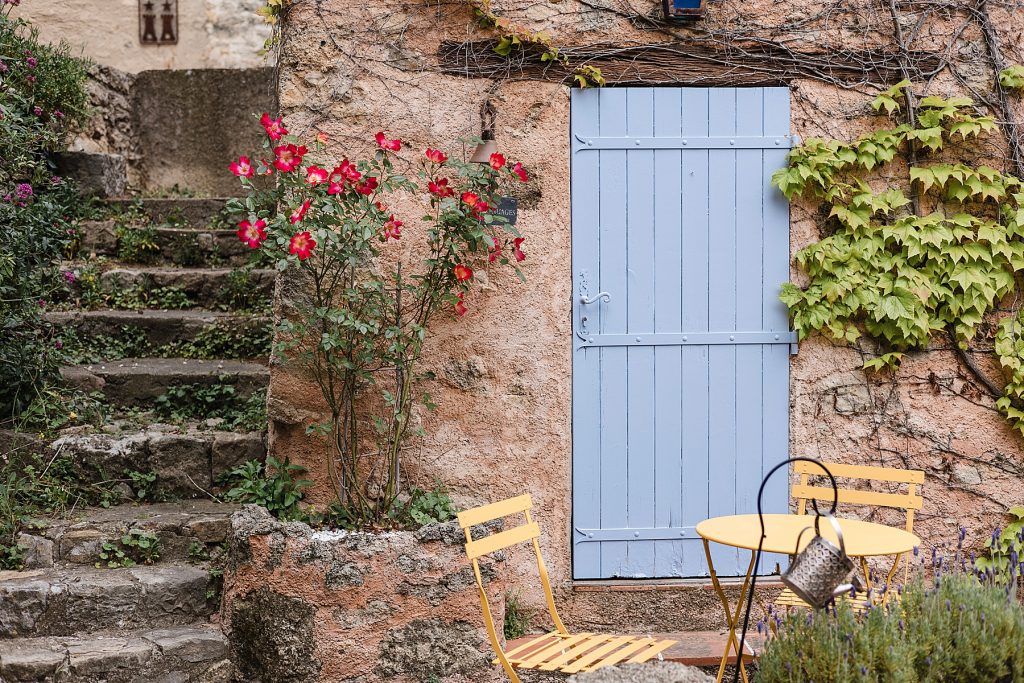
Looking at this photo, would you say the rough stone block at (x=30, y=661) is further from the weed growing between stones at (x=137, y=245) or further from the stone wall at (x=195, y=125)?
the stone wall at (x=195, y=125)

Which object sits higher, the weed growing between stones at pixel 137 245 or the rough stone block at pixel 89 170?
the rough stone block at pixel 89 170

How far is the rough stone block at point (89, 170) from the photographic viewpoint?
5.95 m

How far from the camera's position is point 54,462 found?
159 inches

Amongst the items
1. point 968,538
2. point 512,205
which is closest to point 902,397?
point 968,538

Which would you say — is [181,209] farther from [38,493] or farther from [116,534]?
[116,534]

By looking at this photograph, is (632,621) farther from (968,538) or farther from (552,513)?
(968,538)

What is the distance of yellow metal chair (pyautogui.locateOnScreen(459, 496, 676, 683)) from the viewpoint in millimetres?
2959

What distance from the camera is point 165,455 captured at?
13.6 ft

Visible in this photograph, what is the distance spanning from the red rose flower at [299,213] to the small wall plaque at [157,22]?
5416 millimetres

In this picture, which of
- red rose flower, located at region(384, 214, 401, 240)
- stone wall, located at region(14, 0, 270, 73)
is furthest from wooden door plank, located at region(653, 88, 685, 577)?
stone wall, located at region(14, 0, 270, 73)

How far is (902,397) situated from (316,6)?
10.8 ft

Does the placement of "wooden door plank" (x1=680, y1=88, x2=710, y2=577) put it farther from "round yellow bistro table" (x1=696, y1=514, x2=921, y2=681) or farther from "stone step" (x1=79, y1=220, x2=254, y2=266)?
"stone step" (x1=79, y1=220, x2=254, y2=266)

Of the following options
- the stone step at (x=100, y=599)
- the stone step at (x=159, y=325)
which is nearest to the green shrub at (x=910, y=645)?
the stone step at (x=100, y=599)

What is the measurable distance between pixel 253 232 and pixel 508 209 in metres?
1.19
